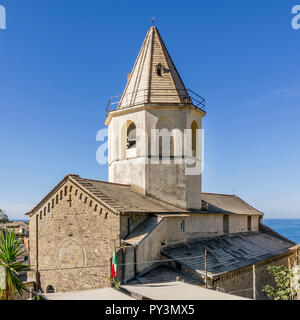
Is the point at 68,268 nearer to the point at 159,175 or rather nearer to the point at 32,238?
the point at 32,238

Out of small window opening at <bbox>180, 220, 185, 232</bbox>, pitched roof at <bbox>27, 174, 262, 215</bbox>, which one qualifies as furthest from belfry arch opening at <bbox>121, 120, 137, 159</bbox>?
small window opening at <bbox>180, 220, 185, 232</bbox>

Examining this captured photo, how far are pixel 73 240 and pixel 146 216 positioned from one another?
14.3 ft

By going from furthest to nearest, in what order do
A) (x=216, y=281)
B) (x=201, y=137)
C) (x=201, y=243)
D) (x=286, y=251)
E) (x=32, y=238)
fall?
(x=286, y=251) < (x=201, y=137) < (x=201, y=243) < (x=32, y=238) < (x=216, y=281)

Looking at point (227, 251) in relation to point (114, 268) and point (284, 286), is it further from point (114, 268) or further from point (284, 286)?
point (114, 268)

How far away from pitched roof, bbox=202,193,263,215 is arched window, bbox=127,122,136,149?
8.58 metres

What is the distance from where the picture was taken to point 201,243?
71.0ft

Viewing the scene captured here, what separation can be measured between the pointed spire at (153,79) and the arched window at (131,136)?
69.1 inches

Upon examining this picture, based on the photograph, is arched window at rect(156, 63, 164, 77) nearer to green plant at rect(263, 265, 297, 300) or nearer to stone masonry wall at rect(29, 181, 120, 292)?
stone masonry wall at rect(29, 181, 120, 292)

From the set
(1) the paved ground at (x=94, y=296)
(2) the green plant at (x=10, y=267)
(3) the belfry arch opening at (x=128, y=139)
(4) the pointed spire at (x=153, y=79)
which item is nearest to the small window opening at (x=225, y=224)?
(3) the belfry arch opening at (x=128, y=139)

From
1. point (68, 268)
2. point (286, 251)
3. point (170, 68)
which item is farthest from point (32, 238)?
point (286, 251)

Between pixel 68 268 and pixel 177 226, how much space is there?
22.8 ft

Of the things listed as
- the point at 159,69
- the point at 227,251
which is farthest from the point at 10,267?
the point at 159,69

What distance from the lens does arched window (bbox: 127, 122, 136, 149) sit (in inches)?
934

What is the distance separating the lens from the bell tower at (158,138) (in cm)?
2195
